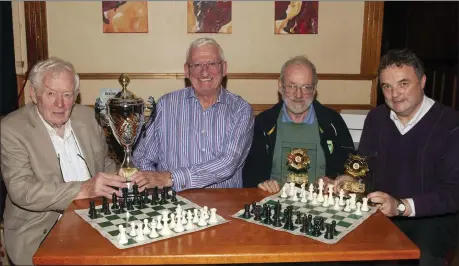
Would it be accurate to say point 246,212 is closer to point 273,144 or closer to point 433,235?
point 273,144

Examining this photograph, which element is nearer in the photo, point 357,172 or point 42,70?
point 357,172

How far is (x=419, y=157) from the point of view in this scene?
96.9 inches

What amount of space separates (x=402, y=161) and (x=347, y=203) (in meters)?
0.65

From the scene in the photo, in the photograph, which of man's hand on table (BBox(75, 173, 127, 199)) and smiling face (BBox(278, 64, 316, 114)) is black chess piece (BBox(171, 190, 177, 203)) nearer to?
man's hand on table (BBox(75, 173, 127, 199))

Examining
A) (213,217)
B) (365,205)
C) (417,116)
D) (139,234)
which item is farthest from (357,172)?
(139,234)

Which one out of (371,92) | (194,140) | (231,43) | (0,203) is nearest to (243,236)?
(194,140)

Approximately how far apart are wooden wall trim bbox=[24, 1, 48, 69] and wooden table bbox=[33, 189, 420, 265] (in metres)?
2.98

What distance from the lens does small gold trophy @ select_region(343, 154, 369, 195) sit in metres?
2.23

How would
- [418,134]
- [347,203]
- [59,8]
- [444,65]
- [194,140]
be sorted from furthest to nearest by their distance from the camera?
[444,65]
[59,8]
[194,140]
[418,134]
[347,203]

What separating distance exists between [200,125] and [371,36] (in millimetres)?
2586

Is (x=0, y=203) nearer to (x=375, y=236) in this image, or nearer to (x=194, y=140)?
(x=194, y=140)

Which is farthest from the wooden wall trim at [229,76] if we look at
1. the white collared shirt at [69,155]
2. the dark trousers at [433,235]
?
A: the dark trousers at [433,235]

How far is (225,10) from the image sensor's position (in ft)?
14.2

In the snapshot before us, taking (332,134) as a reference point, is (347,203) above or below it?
below
